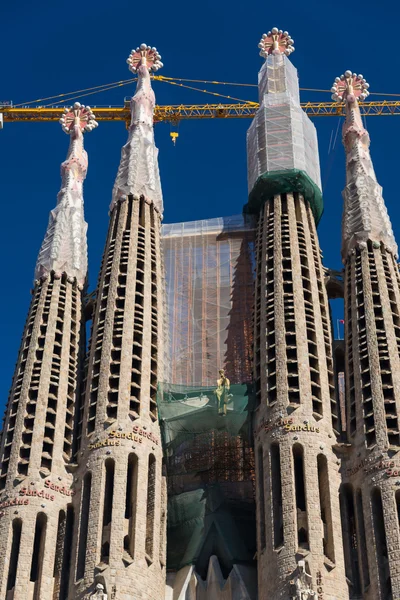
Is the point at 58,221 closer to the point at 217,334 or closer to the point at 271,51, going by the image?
the point at 217,334

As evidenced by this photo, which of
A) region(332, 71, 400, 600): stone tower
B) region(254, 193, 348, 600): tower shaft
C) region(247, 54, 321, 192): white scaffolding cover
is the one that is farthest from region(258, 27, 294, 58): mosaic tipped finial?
region(254, 193, 348, 600): tower shaft

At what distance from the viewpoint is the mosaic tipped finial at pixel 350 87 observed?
68.8m

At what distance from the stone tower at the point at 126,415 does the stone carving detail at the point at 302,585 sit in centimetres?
538

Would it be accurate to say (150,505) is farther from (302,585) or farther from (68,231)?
(68,231)

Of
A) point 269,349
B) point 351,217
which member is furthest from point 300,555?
point 351,217

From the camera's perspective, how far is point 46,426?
177ft

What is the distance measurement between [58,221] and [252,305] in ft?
31.3

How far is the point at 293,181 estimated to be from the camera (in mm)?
62875

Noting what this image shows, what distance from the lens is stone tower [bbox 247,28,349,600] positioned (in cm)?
4884

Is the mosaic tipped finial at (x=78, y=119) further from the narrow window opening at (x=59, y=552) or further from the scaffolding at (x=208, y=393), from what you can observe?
the narrow window opening at (x=59, y=552)

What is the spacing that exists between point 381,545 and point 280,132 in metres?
23.6

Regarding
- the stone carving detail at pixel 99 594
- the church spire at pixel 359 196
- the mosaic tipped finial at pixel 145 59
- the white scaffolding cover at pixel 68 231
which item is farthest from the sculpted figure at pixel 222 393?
the mosaic tipped finial at pixel 145 59

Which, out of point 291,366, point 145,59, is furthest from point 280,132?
point 291,366

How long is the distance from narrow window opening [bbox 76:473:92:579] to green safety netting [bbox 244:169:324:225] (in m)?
17.7
